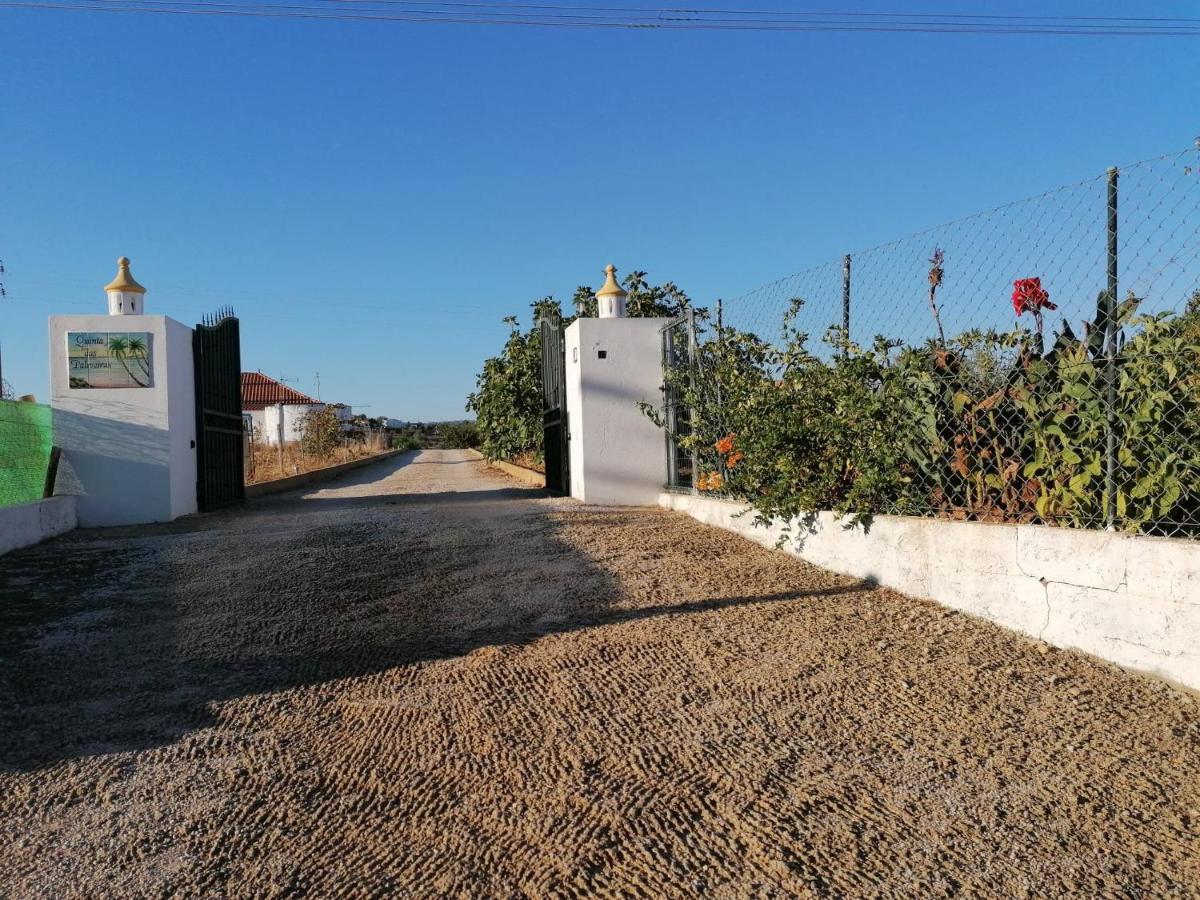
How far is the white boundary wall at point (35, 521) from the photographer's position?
25.0 feet

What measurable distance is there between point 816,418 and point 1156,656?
2.84m

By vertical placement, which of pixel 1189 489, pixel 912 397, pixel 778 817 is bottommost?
pixel 778 817

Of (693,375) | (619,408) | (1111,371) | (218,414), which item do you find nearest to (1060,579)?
(1111,371)

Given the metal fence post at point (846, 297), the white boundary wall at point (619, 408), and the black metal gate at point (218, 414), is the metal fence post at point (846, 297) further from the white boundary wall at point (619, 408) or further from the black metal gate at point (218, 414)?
the black metal gate at point (218, 414)

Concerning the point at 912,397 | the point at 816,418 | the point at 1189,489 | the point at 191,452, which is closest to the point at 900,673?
the point at 1189,489

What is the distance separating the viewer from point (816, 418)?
6203mm

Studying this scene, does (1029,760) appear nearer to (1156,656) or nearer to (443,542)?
(1156,656)

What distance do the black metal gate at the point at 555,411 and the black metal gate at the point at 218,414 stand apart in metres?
4.33

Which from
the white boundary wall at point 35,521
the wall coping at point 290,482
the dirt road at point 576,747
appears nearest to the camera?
the dirt road at point 576,747

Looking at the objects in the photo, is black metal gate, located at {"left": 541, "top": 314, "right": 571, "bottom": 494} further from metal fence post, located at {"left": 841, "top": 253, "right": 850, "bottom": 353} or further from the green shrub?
the green shrub

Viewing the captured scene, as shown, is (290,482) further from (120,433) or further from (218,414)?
(120,433)

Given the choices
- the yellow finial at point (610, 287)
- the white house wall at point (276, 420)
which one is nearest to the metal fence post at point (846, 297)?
the yellow finial at point (610, 287)

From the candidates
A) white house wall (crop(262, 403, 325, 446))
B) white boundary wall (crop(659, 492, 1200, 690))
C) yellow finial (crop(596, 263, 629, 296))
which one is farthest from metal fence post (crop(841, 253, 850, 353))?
white house wall (crop(262, 403, 325, 446))

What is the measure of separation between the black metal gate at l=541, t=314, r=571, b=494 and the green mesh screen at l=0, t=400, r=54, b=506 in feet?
19.1
